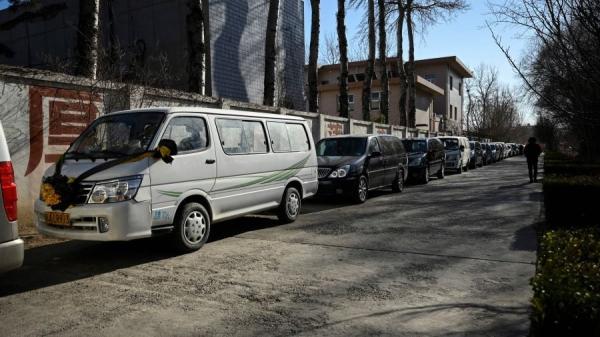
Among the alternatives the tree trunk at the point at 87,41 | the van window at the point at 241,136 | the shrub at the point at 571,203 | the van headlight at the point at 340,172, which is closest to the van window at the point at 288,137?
the van window at the point at 241,136

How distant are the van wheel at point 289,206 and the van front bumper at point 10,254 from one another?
4.89m

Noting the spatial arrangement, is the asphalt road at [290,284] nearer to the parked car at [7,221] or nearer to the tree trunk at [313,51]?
the parked car at [7,221]

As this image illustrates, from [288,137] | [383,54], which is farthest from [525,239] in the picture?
[383,54]

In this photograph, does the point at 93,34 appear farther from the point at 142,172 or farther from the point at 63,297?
the point at 63,297

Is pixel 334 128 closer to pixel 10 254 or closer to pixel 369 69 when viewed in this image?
pixel 369 69

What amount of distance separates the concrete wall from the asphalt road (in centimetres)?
975

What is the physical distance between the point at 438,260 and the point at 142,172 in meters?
3.86

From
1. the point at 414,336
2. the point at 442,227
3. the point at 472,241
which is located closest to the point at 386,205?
the point at 442,227

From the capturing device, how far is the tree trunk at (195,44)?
1257 centimetres

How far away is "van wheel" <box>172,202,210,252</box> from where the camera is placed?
21.2ft

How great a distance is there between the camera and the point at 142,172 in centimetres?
593

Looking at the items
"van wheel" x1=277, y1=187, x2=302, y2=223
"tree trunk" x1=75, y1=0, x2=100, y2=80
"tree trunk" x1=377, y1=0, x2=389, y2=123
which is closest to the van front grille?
"van wheel" x1=277, y1=187, x2=302, y2=223

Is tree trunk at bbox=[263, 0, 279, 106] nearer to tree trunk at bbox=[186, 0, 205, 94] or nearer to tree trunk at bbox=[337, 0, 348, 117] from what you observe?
tree trunk at bbox=[186, 0, 205, 94]

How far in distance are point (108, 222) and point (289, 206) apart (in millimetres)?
3882
